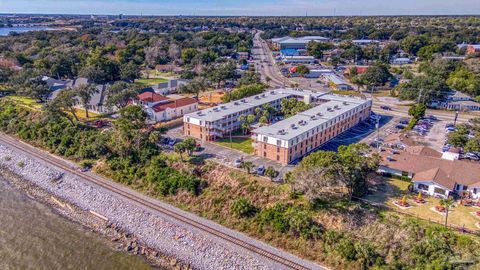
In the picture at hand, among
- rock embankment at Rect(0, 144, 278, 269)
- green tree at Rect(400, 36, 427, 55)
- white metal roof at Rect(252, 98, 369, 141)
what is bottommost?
rock embankment at Rect(0, 144, 278, 269)

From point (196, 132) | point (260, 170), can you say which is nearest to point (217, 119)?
point (196, 132)

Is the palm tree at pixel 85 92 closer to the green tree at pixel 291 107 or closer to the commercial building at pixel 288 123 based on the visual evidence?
the commercial building at pixel 288 123

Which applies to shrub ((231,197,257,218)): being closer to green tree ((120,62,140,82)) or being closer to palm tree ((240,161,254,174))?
palm tree ((240,161,254,174))

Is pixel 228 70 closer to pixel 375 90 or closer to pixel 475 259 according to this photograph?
pixel 375 90

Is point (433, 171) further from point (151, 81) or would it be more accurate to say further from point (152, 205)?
point (151, 81)

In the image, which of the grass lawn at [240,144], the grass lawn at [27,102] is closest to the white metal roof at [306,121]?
the grass lawn at [240,144]

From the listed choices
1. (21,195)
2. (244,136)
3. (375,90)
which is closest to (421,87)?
(375,90)

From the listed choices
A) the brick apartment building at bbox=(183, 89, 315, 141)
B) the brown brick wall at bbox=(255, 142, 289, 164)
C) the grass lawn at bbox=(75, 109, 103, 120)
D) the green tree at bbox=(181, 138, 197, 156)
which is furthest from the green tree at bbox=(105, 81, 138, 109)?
the brown brick wall at bbox=(255, 142, 289, 164)
